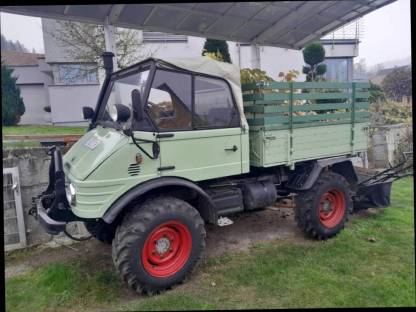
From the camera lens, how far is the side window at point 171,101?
10.2 feet

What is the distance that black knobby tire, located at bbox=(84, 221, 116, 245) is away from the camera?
335 centimetres

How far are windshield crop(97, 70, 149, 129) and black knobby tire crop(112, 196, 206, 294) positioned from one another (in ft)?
2.76

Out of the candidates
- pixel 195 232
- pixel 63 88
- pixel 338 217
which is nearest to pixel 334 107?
pixel 338 217

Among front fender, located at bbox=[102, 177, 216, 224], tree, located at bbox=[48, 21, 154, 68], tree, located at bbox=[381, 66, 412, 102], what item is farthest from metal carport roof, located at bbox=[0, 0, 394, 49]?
tree, located at bbox=[381, 66, 412, 102]

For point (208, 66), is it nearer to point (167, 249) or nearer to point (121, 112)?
point (121, 112)

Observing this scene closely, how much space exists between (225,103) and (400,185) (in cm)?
510

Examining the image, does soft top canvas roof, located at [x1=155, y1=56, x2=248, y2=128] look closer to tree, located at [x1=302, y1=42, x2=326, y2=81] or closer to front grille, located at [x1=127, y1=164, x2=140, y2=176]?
front grille, located at [x1=127, y1=164, x2=140, y2=176]

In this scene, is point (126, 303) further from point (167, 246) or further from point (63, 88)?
point (63, 88)

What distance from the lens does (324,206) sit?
14.0 feet

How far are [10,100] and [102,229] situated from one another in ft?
40.2

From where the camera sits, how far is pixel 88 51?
957 centimetres

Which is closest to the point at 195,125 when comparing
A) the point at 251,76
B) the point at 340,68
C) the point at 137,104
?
the point at 137,104

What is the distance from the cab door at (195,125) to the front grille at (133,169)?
0.75 feet

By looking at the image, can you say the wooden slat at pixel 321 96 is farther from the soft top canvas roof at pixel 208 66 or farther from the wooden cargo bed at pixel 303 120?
the soft top canvas roof at pixel 208 66
